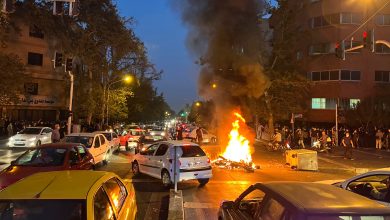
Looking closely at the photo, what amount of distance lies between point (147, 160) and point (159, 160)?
0.99 meters

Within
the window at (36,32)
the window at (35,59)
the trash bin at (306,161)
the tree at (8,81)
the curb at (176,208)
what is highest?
the window at (36,32)

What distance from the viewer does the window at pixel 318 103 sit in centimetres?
4841

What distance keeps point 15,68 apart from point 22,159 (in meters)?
18.4

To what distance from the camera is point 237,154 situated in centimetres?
2152

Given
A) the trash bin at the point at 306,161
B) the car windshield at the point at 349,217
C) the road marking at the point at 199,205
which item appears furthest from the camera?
the trash bin at the point at 306,161

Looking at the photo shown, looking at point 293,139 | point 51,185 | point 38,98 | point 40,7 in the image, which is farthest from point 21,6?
point 51,185

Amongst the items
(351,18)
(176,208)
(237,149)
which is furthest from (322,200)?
(351,18)

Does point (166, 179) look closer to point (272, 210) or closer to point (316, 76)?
point (272, 210)

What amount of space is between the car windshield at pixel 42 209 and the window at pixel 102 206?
0.24m

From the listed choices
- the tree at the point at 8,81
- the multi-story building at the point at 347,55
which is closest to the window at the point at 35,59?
A: the tree at the point at 8,81

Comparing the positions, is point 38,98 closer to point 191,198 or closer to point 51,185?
point 191,198

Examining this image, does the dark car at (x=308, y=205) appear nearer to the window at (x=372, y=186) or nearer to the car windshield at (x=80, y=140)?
the window at (x=372, y=186)

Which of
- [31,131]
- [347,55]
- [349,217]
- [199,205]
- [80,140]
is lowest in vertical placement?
[199,205]

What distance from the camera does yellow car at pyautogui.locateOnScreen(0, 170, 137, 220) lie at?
4.87 m
